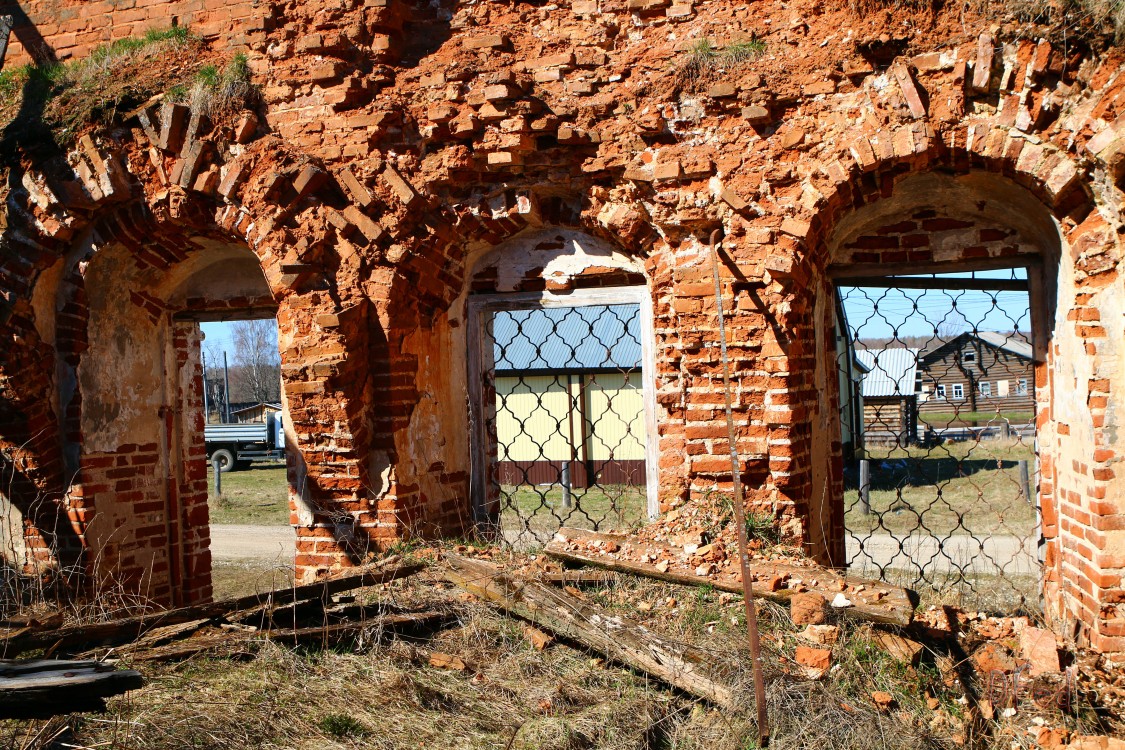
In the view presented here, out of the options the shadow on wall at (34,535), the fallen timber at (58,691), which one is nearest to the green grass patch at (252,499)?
the shadow on wall at (34,535)

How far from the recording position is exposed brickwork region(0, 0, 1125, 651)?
4.52 meters

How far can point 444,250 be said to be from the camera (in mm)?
5672

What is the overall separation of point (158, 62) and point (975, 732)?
605 centimetres

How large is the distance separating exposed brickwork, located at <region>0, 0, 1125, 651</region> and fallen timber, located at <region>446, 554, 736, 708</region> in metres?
1.14

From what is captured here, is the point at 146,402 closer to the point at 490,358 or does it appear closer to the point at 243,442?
the point at 490,358

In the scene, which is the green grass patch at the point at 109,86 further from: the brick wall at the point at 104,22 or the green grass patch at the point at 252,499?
the green grass patch at the point at 252,499

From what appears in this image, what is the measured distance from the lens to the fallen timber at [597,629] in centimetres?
353

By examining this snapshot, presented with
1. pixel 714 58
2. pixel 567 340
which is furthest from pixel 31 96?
pixel 567 340

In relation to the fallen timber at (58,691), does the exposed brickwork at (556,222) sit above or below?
Answer: above

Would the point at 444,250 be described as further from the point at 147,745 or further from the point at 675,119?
the point at 147,745

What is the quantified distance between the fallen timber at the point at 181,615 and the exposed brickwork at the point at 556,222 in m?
0.80

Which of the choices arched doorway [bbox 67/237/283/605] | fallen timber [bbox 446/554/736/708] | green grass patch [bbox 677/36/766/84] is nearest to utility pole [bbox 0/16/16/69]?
arched doorway [bbox 67/237/283/605]

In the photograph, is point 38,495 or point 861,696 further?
point 38,495

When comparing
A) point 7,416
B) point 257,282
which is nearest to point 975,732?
point 257,282
